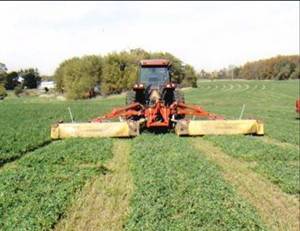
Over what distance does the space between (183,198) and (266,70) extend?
A: 13066 centimetres

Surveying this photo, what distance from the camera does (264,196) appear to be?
10.2 m

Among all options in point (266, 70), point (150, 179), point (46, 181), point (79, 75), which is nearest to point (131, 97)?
point (150, 179)

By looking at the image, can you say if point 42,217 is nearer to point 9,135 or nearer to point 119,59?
point 9,135

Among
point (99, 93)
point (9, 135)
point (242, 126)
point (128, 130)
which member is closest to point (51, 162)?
point (128, 130)

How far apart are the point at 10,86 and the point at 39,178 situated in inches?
195

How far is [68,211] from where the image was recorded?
8.20m

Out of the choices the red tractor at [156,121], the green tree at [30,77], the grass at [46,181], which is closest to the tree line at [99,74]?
the red tractor at [156,121]

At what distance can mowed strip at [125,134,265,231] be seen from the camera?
7777mm

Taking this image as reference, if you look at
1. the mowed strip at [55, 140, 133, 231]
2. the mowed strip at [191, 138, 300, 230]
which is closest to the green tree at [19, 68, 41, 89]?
the mowed strip at [55, 140, 133, 231]

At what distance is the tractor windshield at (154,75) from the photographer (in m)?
18.3

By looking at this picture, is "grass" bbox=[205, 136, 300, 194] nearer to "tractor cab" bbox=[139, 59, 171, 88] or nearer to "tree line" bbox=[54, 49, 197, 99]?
"tractor cab" bbox=[139, 59, 171, 88]

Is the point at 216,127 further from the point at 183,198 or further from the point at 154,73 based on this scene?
the point at 183,198

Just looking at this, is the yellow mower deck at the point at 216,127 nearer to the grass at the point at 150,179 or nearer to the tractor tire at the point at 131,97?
the grass at the point at 150,179

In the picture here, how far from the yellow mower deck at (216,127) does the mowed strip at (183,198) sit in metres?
2.72
